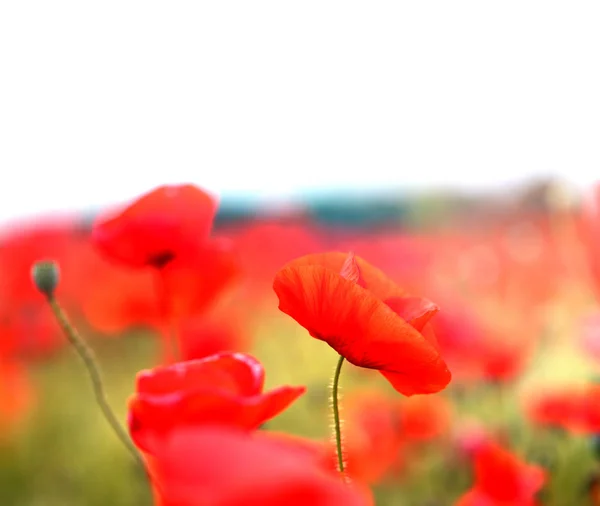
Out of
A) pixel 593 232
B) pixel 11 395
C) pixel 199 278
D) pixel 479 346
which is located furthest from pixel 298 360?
pixel 199 278

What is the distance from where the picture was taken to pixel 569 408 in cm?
86

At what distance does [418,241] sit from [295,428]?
2.02 feet

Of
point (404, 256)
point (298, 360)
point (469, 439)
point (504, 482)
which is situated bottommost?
point (298, 360)

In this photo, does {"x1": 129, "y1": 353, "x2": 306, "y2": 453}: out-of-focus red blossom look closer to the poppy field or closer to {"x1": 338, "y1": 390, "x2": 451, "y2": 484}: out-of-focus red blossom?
the poppy field

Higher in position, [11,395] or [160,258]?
[160,258]

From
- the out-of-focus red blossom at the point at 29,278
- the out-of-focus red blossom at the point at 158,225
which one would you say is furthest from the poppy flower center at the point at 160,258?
the out-of-focus red blossom at the point at 29,278

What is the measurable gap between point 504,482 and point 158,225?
35 cm

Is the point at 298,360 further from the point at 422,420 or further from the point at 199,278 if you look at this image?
the point at 199,278

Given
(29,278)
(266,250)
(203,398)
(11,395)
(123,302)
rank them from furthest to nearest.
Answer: (266,250), (11,395), (29,278), (123,302), (203,398)

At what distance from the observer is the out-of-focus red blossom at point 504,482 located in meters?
0.68

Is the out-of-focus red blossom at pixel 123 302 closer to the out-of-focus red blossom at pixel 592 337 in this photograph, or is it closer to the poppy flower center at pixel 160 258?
the poppy flower center at pixel 160 258

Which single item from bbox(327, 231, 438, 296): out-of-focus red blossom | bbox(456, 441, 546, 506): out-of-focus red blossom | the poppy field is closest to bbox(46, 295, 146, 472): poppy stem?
the poppy field

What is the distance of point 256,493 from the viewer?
0.79 ft

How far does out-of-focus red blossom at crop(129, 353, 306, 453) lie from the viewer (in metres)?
0.35
